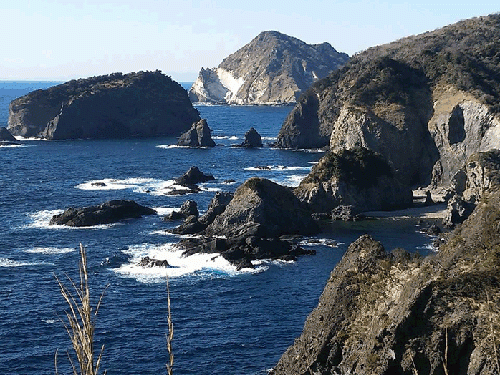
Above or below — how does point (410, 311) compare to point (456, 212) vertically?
above

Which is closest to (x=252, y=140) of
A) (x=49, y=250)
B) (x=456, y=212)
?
(x=456, y=212)

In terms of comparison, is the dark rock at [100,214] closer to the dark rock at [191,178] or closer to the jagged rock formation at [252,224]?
the jagged rock formation at [252,224]

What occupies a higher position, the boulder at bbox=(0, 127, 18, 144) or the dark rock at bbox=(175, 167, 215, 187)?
the boulder at bbox=(0, 127, 18, 144)

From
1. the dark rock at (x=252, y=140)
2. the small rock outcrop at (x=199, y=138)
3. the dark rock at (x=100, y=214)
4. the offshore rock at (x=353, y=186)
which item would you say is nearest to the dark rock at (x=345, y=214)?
the offshore rock at (x=353, y=186)

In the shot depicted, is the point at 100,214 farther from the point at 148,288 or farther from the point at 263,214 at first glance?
the point at 148,288

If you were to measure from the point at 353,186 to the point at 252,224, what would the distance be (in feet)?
68.4

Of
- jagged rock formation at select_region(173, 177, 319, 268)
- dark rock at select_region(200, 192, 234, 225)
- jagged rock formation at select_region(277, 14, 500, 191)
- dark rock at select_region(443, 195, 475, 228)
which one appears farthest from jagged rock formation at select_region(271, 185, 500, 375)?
jagged rock formation at select_region(277, 14, 500, 191)

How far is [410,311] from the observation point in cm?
3225

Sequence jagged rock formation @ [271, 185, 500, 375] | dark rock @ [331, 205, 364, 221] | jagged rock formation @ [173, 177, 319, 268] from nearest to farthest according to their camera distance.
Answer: jagged rock formation @ [271, 185, 500, 375], jagged rock formation @ [173, 177, 319, 268], dark rock @ [331, 205, 364, 221]

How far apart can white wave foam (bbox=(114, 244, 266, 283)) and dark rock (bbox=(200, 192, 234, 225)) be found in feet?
34.0

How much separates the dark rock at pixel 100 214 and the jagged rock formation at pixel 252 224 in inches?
409

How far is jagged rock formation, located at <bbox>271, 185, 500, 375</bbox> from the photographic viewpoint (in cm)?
3091

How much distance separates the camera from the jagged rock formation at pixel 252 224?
248 ft

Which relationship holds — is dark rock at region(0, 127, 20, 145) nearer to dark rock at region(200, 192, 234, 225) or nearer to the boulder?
the boulder
